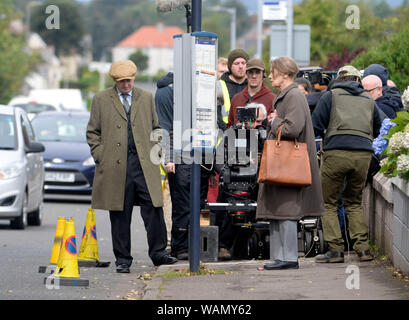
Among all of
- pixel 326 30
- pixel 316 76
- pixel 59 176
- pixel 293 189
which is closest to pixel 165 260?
pixel 293 189

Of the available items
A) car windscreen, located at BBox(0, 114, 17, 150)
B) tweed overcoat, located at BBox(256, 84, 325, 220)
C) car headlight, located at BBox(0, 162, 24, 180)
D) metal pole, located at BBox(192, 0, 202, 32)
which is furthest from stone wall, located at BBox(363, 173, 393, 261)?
car windscreen, located at BBox(0, 114, 17, 150)

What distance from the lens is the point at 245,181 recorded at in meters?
10.7

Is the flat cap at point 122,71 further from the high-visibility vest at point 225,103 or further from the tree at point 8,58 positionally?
the tree at point 8,58

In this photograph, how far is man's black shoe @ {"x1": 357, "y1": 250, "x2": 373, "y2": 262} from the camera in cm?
1025

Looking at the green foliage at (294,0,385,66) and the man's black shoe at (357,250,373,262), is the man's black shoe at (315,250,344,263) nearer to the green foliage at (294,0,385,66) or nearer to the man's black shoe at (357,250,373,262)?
the man's black shoe at (357,250,373,262)

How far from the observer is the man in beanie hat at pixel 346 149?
10.2 m

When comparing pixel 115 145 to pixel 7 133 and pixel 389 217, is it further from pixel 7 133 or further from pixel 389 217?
pixel 7 133

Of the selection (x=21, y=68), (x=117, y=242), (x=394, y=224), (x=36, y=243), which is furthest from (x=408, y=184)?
(x=21, y=68)

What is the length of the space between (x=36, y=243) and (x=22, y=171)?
2260 mm

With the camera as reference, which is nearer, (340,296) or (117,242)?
(340,296)

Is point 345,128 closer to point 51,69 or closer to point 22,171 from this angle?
point 22,171

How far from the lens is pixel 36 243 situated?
1359cm

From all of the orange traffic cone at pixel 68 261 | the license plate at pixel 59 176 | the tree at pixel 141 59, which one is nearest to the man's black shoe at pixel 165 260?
the orange traffic cone at pixel 68 261

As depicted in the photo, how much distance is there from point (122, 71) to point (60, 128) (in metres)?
12.8
